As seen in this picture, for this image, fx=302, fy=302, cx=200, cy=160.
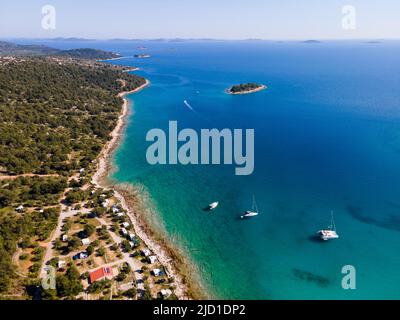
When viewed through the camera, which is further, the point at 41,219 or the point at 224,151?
the point at 224,151

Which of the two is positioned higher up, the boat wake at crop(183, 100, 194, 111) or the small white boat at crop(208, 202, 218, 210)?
the boat wake at crop(183, 100, 194, 111)

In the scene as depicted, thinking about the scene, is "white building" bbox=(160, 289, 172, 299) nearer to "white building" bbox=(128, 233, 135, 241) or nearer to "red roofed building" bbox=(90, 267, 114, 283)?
"red roofed building" bbox=(90, 267, 114, 283)

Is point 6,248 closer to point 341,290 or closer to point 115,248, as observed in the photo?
point 115,248

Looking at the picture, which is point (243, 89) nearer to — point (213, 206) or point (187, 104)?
point (187, 104)

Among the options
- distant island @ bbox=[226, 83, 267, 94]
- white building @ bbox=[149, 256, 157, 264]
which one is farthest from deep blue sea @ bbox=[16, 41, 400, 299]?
distant island @ bbox=[226, 83, 267, 94]

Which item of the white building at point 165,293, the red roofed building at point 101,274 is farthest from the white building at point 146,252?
the white building at point 165,293

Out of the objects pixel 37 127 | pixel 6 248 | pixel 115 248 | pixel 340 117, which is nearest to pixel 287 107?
pixel 340 117

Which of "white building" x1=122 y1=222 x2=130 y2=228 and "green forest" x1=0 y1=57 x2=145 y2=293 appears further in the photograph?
"white building" x1=122 y1=222 x2=130 y2=228
